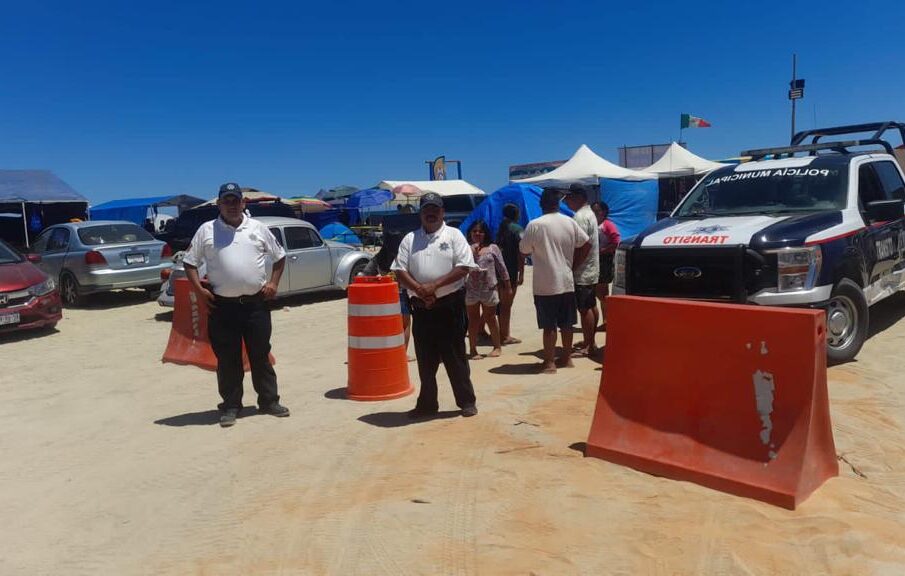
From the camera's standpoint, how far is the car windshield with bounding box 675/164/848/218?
718cm

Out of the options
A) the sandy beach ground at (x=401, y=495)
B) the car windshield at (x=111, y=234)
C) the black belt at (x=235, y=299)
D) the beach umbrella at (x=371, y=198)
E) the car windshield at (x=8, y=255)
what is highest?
the beach umbrella at (x=371, y=198)

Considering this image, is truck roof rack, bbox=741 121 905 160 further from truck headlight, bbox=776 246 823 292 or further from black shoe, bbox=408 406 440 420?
black shoe, bbox=408 406 440 420

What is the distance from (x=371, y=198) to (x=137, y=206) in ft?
52.0

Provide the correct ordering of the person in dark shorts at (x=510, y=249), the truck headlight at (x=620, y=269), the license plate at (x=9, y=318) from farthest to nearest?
the license plate at (x=9, y=318)
the person in dark shorts at (x=510, y=249)
the truck headlight at (x=620, y=269)

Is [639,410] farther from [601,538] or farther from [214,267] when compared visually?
[214,267]

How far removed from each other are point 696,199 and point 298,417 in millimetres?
5159

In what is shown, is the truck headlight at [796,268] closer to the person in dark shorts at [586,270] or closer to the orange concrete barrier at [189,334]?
the person in dark shorts at [586,270]

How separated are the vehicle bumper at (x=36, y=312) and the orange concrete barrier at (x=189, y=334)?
3.27 meters

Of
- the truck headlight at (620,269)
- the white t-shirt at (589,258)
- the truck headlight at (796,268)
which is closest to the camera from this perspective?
the truck headlight at (796,268)

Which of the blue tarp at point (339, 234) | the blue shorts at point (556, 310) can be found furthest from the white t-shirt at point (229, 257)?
the blue tarp at point (339, 234)

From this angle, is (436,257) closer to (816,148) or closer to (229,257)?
(229,257)

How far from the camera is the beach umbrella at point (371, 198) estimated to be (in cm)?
3412

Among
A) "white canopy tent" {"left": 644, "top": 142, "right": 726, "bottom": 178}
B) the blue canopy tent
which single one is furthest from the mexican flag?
the blue canopy tent

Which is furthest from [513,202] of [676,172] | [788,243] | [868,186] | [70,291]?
[788,243]
